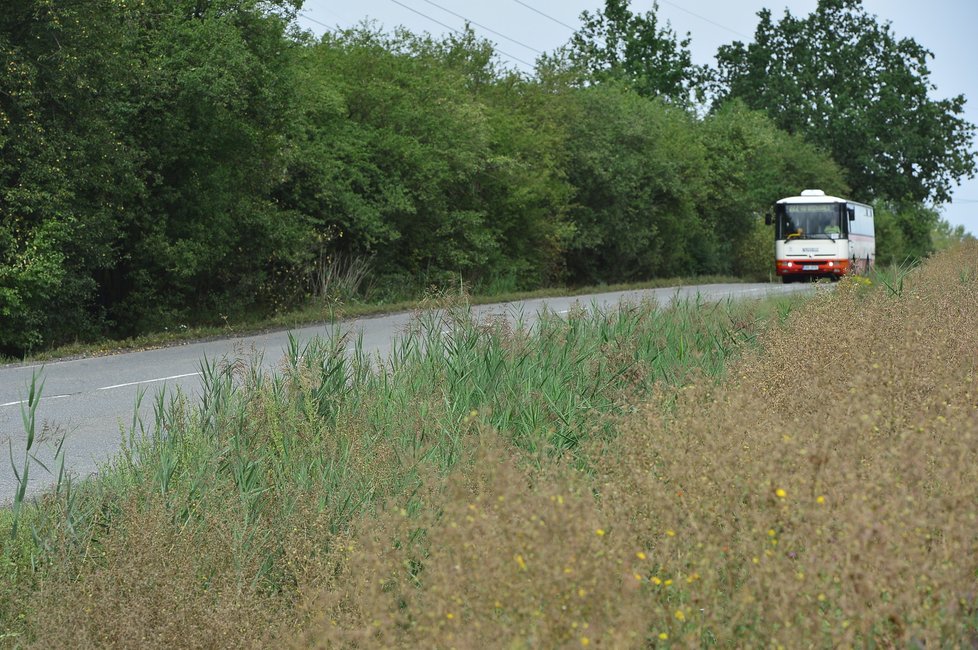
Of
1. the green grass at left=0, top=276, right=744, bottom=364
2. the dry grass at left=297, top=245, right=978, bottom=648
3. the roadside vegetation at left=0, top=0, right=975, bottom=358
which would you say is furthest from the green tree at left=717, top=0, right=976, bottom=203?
the dry grass at left=297, top=245, right=978, bottom=648

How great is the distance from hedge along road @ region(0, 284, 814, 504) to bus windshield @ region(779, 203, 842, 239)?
25.8 metres

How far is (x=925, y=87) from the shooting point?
203ft

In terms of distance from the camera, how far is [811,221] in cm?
4181

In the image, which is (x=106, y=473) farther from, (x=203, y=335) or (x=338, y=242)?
(x=338, y=242)

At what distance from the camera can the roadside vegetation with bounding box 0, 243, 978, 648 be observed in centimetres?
331

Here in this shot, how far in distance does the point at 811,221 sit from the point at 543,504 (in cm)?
4001

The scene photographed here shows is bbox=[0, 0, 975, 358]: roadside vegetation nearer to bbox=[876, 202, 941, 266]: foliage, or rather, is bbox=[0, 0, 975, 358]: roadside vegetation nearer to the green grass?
the green grass

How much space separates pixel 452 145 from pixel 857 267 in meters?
14.9

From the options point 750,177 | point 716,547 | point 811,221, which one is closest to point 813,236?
point 811,221

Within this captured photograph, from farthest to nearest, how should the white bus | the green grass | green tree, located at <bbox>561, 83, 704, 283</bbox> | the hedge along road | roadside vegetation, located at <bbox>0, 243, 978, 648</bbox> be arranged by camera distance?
1. the white bus
2. green tree, located at <bbox>561, 83, 704, 283</bbox>
3. the green grass
4. the hedge along road
5. roadside vegetation, located at <bbox>0, 243, 978, 648</bbox>

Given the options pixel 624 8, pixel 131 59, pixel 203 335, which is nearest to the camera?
pixel 131 59

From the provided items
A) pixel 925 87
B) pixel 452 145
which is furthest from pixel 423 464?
pixel 925 87

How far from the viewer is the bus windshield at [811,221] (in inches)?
1638

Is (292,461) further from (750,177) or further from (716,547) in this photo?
(750,177)
